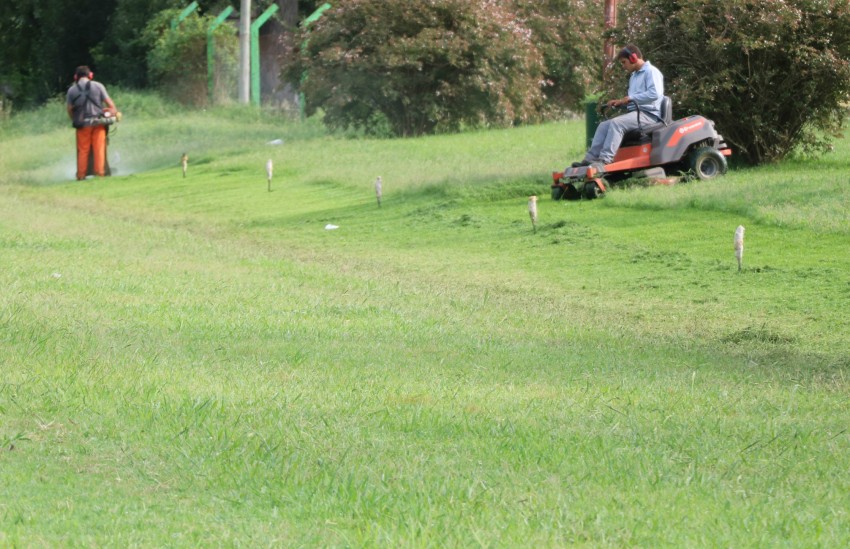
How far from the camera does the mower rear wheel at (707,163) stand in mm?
16172

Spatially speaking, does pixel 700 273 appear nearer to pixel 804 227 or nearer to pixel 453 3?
pixel 804 227

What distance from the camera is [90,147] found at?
80.7 feet

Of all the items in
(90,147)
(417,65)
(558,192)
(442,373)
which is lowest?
(442,373)

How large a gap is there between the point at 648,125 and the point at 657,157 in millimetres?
394

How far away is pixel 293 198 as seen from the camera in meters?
19.2

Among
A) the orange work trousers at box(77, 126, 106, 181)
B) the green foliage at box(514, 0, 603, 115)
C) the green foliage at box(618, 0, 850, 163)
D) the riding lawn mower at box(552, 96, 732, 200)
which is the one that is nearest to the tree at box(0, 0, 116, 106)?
the green foliage at box(514, 0, 603, 115)

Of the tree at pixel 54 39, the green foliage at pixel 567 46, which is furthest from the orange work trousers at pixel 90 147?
the tree at pixel 54 39

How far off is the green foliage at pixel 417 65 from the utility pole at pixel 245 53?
7.26 meters

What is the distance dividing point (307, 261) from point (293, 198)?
571 cm

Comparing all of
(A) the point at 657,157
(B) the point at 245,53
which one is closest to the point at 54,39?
(B) the point at 245,53

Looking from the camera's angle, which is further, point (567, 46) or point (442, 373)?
point (567, 46)

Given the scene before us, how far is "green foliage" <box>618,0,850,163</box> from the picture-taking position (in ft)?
54.6

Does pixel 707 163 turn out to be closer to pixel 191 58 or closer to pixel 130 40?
pixel 191 58

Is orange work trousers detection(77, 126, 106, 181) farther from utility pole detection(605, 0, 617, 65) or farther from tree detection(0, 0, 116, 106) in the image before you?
tree detection(0, 0, 116, 106)
